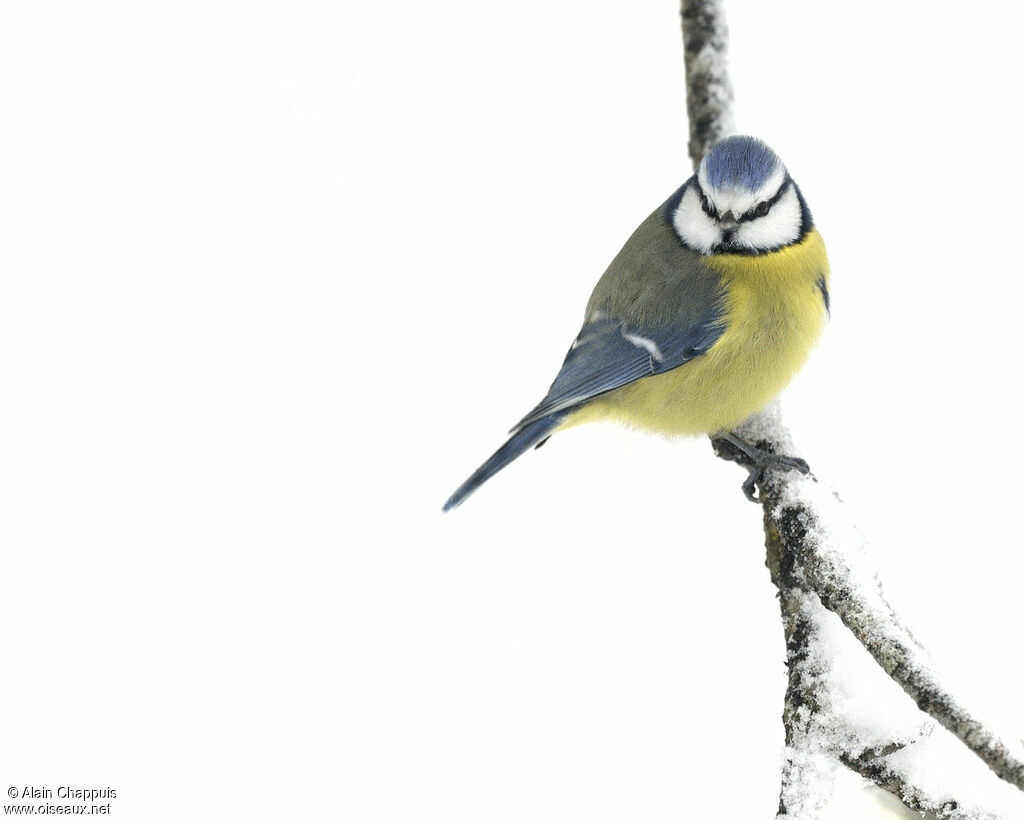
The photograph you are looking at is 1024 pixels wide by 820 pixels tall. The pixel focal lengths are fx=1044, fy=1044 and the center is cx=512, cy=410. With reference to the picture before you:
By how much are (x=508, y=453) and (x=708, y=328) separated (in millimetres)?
423

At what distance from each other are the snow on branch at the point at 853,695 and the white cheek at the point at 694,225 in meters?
0.45

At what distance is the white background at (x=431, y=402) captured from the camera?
1.99m

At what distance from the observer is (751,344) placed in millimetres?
1864

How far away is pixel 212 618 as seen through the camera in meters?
2.15

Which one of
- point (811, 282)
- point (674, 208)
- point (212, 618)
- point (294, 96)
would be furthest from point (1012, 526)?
Answer: point (294, 96)

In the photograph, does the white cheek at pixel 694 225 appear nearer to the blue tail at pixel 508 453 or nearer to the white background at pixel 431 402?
the blue tail at pixel 508 453

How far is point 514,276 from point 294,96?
73 cm

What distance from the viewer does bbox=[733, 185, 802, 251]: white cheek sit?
73.0 inches

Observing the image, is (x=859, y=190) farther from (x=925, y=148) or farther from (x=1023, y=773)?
(x=1023, y=773)

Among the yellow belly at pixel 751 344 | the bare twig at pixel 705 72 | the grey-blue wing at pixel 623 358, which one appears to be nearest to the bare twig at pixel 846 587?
the yellow belly at pixel 751 344

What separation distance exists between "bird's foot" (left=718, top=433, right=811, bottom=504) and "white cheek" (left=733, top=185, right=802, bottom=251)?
1.20ft

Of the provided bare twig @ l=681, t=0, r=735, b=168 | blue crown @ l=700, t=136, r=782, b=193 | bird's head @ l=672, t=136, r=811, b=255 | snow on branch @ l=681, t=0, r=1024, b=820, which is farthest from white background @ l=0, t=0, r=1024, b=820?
blue crown @ l=700, t=136, r=782, b=193

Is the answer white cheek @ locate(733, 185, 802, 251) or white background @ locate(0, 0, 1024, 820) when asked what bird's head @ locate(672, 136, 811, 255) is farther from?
white background @ locate(0, 0, 1024, 820)

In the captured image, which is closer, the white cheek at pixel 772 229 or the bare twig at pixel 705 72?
the white cheek at pixel 772 229
